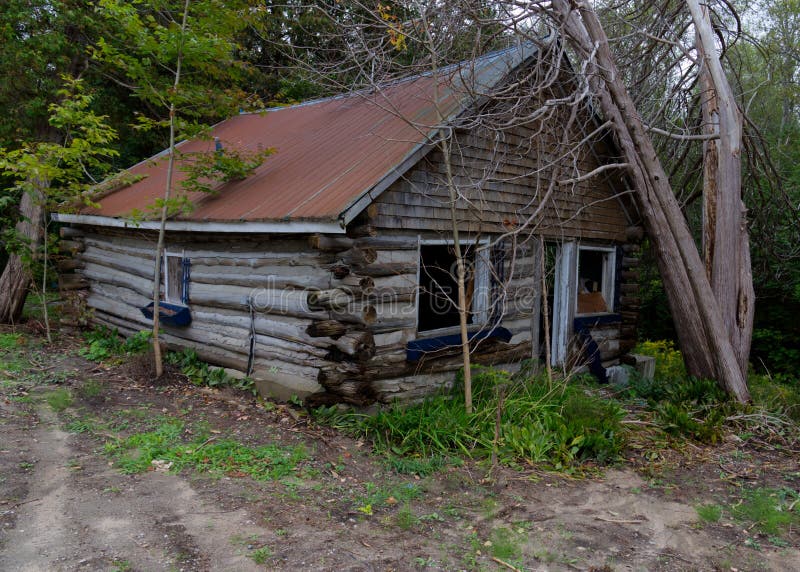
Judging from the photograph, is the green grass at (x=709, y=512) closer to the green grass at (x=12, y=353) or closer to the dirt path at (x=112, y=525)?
the dirt path at (x=112, y=525)

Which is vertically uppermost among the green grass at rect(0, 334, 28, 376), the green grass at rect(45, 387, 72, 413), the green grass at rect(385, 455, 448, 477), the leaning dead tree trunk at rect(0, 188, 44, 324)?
the leaning dead tree trunk at rect(0, 188, 44, 324)

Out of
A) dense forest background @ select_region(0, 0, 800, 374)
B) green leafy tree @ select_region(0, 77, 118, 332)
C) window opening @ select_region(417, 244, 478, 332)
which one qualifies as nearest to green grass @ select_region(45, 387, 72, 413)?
green leafy tree @ select_region(0, 77, 118, 332)

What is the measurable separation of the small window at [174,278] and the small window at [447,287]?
377 centimetres

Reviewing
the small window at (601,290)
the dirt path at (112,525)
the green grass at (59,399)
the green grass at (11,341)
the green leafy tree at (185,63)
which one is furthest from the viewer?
the small window at (601,290)

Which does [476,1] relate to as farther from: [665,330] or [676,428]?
[665,330]

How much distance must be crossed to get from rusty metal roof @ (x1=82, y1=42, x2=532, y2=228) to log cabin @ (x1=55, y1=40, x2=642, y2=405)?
0.04 meters

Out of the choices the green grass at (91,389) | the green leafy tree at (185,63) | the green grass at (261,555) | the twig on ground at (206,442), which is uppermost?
the green leafy tree at (185,63)

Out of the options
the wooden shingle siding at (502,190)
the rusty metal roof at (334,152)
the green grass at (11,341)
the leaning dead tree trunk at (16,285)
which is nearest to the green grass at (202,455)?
the rusty metal roof at (334,152)

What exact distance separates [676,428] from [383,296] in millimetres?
3946

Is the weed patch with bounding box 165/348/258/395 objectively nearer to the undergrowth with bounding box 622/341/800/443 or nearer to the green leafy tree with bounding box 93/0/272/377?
the green leafy tree with bounding box 93/0/272/377

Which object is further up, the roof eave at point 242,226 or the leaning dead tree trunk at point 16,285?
the roof eave at point 242,226

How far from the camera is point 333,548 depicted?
432cm

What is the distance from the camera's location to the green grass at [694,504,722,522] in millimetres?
5148

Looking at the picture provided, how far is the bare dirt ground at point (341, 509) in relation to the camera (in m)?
4.19
